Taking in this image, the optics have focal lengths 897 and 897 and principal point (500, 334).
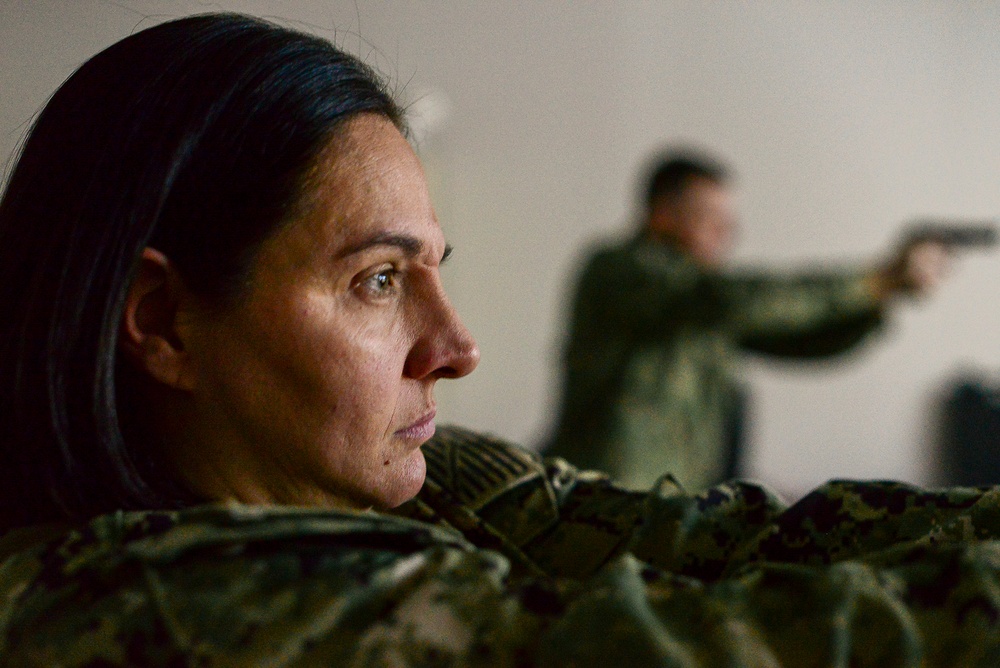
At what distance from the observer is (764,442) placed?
3904 mm

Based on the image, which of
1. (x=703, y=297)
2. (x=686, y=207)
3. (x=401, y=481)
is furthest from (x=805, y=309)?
(x=401, y=481)

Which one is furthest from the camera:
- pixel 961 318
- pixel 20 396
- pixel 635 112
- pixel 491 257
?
pixel 961 318

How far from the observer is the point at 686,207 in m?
2.59

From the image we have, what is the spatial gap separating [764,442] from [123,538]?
368cm

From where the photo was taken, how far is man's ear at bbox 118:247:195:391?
0.66 meters

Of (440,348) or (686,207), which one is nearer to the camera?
(440,348)

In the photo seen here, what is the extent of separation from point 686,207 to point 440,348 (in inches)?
78.7

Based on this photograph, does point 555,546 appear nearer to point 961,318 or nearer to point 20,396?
point 20,396

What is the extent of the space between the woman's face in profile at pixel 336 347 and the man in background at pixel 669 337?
156cm

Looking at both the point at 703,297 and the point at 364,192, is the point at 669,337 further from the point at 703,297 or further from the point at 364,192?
the point at 364,192

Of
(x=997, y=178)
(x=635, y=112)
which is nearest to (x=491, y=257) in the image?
(x=635, y=112)

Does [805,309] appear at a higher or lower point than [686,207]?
lower

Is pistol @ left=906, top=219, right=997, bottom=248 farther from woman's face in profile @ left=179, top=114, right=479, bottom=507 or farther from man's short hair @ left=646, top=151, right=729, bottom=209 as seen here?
woman's face in profile @ left=179, top=114, right=479, bottom=507

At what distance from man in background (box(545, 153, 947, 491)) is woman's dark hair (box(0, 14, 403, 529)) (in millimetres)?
1657
